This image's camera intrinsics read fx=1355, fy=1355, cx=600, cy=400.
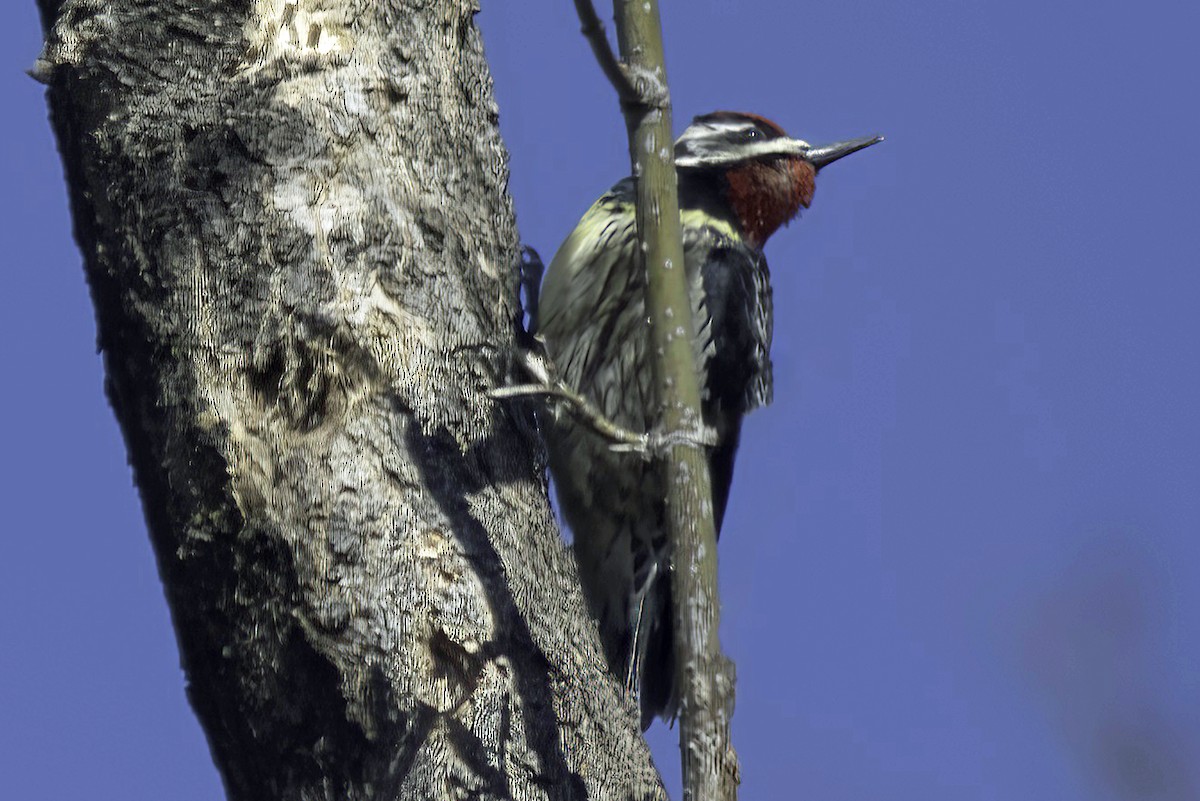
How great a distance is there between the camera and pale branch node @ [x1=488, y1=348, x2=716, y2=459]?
1.89 meters

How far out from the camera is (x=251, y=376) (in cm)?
213

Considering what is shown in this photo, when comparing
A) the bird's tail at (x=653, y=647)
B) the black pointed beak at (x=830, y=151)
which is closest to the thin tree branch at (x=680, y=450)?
the bird's tail at (x=653, y=647)

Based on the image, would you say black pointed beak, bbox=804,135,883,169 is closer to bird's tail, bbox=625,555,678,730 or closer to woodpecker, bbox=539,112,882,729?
woodpecker, bbox=539,112,882,729

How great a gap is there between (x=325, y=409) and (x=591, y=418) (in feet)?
1.44

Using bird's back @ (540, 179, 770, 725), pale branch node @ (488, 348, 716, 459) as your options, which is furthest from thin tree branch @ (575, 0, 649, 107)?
bird's back @ (540, 179, 770, 725)

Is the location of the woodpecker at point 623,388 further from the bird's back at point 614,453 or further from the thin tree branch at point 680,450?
the thin tree branch at point 680,450

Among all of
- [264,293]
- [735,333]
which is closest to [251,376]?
[264,293]

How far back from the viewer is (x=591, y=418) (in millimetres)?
2039

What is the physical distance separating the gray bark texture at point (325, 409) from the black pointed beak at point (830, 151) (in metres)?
1.72

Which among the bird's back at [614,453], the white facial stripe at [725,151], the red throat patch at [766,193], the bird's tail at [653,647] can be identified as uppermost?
the white facial stripe at [725,151]

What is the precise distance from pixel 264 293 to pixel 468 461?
42 centimetres

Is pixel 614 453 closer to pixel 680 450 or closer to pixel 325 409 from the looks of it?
pixel 325 409

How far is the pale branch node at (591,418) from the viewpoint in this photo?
1.89 metres

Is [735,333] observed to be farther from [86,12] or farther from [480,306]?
[86,12]
